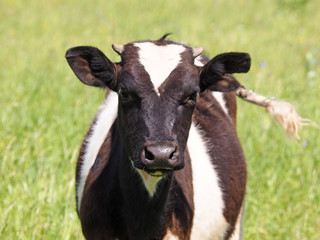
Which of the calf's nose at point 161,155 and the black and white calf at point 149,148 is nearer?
the calf's nose at point 161,155

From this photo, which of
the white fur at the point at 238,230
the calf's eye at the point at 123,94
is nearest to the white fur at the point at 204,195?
the white fur at the point at 238,230

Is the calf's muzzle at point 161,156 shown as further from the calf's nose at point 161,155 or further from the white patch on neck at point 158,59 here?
the white patch on neck at point 158,59

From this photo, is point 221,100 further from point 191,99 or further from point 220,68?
point 191,99

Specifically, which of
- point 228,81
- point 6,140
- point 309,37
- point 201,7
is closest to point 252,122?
point 6,140

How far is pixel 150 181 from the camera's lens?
4172mm

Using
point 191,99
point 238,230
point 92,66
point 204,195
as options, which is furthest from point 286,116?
point 92,66

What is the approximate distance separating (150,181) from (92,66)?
0.82m

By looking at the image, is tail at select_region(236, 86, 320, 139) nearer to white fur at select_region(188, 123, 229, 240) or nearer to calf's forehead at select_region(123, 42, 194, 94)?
white fur at select_region(188, 123, 229, 240)

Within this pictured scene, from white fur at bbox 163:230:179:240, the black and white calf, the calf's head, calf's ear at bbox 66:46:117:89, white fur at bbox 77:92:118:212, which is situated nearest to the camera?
the calf's head

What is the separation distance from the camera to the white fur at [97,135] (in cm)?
482

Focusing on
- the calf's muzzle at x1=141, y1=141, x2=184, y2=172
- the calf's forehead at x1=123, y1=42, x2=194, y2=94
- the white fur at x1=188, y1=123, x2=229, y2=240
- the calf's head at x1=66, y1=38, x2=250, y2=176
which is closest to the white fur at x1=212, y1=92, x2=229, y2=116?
the white fur at x1=188, y1=123, x2=229, y2=240

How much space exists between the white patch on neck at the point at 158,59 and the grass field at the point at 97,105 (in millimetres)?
1768

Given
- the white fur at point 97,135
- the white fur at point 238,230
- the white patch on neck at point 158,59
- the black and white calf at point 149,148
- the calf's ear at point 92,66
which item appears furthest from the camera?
the white fur at point 238,230

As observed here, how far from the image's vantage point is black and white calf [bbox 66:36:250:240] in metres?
3.81
